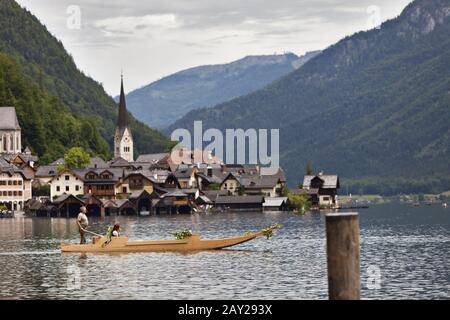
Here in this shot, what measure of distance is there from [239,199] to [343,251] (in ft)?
512

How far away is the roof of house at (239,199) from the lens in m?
182

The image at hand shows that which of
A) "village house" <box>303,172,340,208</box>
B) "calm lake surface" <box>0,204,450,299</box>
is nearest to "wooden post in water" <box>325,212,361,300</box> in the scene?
"calm lake surface" <box>0,204,450,299</box>

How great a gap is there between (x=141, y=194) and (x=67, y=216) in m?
14.4

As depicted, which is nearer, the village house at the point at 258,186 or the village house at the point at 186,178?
the village house at the point at 186,178

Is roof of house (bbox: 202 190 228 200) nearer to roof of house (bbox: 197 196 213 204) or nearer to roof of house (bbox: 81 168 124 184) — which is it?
roof of house (bbox: 197 196 213 204)

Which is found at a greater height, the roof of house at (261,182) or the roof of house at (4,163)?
the roof of house at (4,163)

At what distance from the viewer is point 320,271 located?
57.7 metres

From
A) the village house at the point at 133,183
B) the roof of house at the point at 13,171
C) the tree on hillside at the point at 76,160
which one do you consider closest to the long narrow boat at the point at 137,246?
the roof of house at the point at 13,171

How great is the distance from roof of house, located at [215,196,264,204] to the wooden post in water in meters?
154

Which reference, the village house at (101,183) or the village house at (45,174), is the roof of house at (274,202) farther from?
the village house at (45,174)

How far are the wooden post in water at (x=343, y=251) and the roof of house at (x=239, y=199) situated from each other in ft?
507

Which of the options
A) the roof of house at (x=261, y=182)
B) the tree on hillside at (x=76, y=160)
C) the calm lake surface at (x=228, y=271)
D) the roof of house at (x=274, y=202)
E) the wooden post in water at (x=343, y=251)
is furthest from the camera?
the roof of house at (x=261, y=182)
